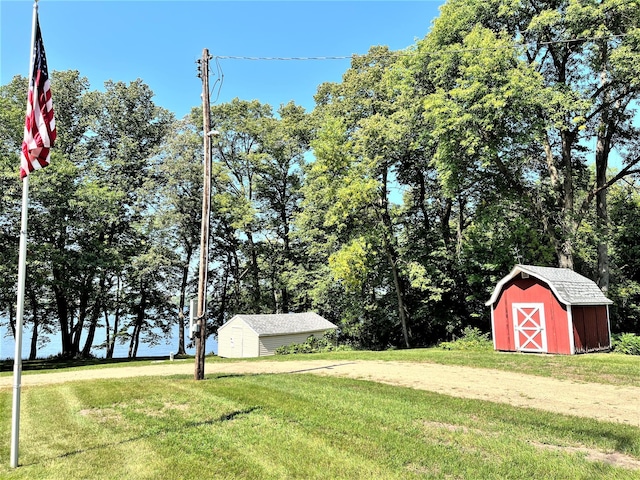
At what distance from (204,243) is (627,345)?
16689 millimetres

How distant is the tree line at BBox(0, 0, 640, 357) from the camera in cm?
1859

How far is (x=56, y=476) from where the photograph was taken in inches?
182

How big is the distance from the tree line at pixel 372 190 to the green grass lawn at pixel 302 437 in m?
13.6

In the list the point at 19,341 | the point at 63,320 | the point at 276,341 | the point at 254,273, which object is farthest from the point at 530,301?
the point at 63,320

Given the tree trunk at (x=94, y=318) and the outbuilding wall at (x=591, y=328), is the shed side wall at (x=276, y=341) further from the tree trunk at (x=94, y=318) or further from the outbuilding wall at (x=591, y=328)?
the outbuilding wall at (x=591, y=328)

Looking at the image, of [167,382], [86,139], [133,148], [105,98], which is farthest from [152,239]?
[167,382]

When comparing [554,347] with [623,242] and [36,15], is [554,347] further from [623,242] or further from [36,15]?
[36,15]

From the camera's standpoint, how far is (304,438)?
18.9 feet

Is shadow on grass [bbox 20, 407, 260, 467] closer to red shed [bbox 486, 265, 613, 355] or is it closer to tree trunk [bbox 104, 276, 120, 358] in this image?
red shed [bbox 486, 265, 613, 355]

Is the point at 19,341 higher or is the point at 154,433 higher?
the point at 19,341

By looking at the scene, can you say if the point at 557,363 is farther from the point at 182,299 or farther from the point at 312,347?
the point at 182,299

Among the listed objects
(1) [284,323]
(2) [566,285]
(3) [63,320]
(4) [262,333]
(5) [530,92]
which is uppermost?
(5) [530,92]

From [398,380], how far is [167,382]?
5904 millimetres

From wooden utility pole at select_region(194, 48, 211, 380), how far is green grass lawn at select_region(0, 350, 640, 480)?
6.96 ft
